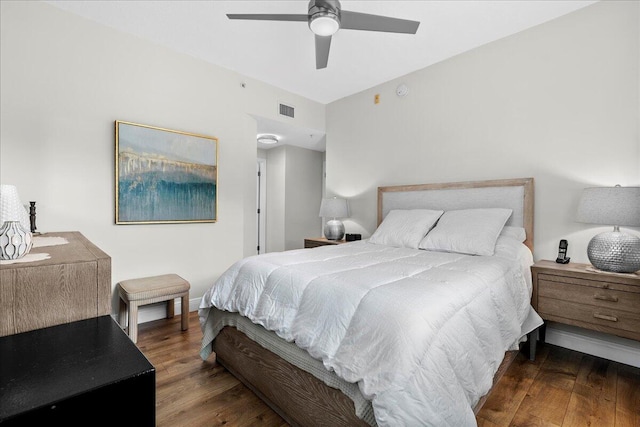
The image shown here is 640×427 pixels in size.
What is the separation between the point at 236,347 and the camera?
1.97 meters

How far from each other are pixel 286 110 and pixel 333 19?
2.28m

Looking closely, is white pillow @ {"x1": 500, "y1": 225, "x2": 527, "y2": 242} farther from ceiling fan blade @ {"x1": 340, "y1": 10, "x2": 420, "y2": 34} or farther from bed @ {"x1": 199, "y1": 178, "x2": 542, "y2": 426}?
ceiling fan blade @ {"x1": 340, "y1": 10, "x2": 420, "y2": 34}

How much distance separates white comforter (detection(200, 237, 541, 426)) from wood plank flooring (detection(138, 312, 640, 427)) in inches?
14.5

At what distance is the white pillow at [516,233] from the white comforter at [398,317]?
524 millimetres

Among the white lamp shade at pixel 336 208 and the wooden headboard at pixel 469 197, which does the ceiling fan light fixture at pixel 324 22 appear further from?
the white lamp shade at pixel 336 208

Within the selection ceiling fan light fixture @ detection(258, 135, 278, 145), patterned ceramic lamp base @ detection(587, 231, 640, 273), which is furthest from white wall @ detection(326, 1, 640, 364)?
ceiling fan light fixture @ detection(258, 135, 278, 145)

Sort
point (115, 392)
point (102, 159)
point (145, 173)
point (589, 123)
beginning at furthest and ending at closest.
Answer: point (145, 173) → point (102, 159) → point (589, 123) → point (115, 392)

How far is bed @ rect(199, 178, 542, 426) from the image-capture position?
113cm

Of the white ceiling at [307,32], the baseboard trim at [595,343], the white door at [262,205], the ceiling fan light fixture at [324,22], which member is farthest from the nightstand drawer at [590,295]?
the white door at [262,205]

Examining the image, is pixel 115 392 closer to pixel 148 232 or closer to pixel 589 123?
pixel 148 232

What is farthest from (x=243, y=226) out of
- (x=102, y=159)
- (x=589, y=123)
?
(x=589, y=123)

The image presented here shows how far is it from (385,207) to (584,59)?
7.23 feet

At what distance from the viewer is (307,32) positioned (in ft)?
9.16

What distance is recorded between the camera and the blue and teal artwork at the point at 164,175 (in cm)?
283
